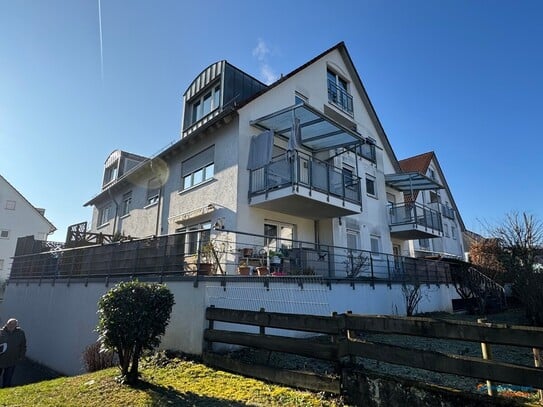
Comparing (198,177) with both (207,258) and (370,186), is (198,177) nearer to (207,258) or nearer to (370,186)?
(207,258)

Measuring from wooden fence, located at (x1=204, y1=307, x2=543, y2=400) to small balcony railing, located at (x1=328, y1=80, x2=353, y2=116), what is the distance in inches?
594

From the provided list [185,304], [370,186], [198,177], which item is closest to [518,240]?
[370,186]

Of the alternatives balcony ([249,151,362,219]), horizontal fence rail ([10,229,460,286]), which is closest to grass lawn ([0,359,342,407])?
horizontal fence rail ([10,229,460,286])

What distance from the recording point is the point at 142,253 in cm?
938

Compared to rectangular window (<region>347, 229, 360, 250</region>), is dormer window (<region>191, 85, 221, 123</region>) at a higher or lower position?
higher

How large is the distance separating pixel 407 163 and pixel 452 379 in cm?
2898

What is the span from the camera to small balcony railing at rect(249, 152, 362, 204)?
12211 millimetres

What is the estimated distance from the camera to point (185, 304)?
7281 millimetres

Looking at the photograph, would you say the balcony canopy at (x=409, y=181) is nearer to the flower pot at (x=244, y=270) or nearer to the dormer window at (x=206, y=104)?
the dormer window at (x=206, y=104)

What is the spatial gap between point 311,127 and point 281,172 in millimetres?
2900

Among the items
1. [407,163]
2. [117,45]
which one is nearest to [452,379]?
[117,45]

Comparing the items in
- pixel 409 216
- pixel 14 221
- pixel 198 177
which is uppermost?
pixel 14 221

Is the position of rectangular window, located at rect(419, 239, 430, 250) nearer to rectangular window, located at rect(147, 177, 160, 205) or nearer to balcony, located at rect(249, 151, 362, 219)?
balcony, located at rect(249, 151, 362, 219)

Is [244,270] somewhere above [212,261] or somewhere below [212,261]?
below
